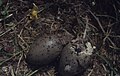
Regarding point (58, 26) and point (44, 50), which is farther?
point (58, 26)

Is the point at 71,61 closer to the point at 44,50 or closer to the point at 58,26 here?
the point at 44,50

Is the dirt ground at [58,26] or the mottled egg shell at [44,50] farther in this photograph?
the dirt ground at [58,26]

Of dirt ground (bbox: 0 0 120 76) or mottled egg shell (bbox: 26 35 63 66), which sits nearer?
mottled egg shell (bbox: 26 35 63 66)

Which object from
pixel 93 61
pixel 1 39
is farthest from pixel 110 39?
pixel 1 39

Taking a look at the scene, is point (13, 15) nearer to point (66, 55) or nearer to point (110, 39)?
point (66, 55)

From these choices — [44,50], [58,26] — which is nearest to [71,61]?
[44,50]
